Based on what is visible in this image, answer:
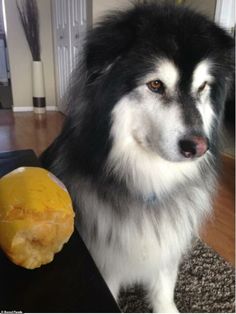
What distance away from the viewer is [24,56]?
3.87 metres

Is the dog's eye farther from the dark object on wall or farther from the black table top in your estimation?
the dark object on wall

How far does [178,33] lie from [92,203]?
18.2 inches

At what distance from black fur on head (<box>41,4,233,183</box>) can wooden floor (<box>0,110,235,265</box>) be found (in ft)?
2.12

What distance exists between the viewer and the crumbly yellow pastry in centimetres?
43

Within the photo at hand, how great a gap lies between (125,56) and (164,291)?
2.42ft

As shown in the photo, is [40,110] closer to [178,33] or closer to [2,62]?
[2,62]

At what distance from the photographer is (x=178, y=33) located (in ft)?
2.32

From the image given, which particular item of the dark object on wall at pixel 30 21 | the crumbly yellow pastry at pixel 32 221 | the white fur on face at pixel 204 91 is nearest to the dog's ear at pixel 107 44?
the white fur on face at pixel 204 91

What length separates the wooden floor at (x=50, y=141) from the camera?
1.44m

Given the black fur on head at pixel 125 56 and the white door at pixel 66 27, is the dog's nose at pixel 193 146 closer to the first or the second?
the black fur on head at pixel 125 56

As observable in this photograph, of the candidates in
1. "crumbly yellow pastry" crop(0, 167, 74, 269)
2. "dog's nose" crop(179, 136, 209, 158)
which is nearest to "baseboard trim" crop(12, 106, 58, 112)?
"dog's nose" crop(179, 136, 209, 158)

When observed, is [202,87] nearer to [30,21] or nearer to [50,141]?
[50,141]

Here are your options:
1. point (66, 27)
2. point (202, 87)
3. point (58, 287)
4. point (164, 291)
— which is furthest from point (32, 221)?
point (66, 27)

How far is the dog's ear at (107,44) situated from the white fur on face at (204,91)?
17cm
